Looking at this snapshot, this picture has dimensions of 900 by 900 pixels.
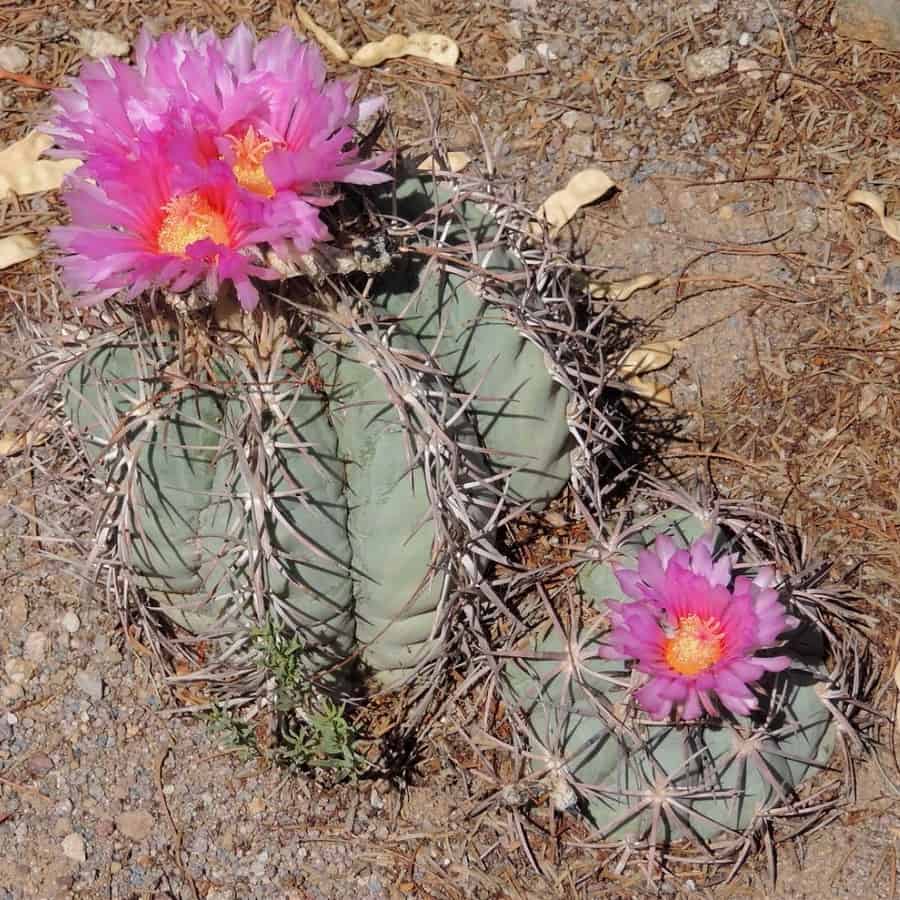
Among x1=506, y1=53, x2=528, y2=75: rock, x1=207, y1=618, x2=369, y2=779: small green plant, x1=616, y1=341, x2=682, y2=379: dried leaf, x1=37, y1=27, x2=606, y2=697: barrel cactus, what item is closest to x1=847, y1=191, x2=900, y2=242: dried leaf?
x1=616, y1=341, x2=682, y2=379: dried leaf

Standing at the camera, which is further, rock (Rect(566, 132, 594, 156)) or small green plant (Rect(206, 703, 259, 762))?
rock (Rect(566, 132, 594, 156))

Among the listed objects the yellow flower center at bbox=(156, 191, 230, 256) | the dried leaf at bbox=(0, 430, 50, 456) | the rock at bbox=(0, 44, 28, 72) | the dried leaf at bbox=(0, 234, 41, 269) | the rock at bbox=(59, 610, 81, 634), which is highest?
the yellow flower center at bbox=(156, 191, 230, 256)

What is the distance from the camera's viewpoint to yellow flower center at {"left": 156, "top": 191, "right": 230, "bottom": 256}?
5.38ft

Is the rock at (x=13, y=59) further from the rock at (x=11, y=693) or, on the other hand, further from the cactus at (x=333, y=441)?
the rock at (x=11, y=693)

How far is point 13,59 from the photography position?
3.17 metres

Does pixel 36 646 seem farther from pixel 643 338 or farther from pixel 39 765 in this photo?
pixel 643 338

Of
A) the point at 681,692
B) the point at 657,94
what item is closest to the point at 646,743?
the point at 681,692

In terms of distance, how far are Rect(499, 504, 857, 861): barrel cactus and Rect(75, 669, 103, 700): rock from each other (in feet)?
2.86

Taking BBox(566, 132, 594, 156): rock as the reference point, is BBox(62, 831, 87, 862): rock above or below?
below

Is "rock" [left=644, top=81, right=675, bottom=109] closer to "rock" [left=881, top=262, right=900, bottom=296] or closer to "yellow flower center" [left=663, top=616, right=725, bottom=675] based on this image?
"rock" [left=881, top=262, right=900, bottom=296]

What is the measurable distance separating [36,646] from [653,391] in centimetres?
148

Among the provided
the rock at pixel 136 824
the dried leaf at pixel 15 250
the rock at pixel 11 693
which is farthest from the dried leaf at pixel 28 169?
the rock at pixel 136 824

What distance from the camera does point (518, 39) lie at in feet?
10.5

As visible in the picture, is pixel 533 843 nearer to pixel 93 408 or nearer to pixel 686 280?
pixel 93 408
